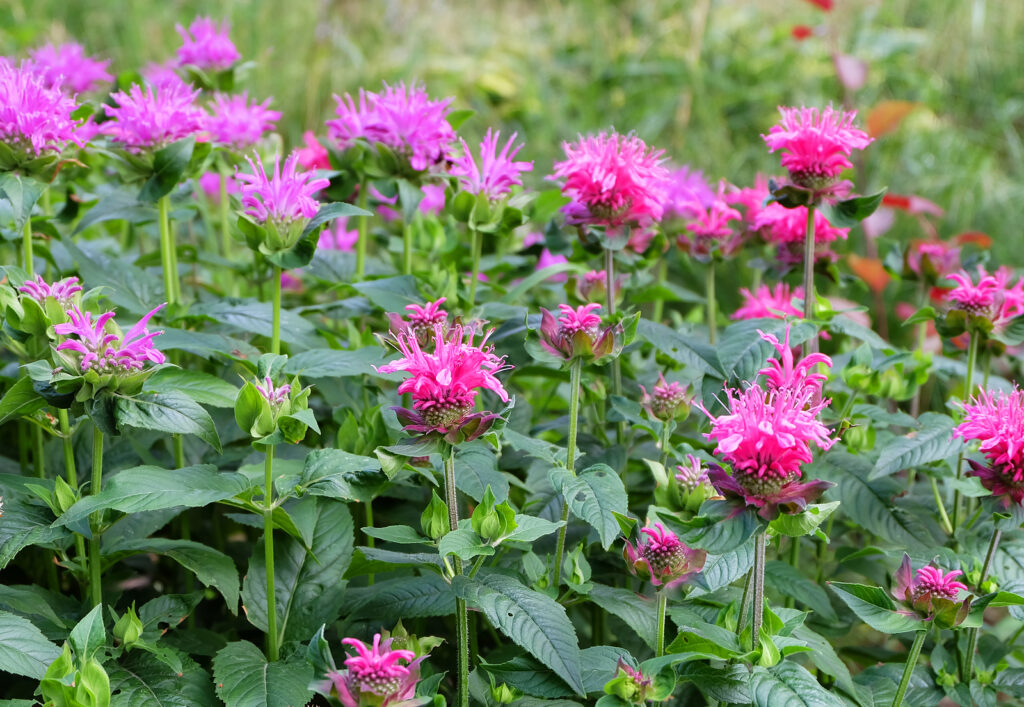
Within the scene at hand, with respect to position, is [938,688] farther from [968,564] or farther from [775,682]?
[775,682]

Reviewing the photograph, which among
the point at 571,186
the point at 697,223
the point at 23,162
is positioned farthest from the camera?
the point at 697,223

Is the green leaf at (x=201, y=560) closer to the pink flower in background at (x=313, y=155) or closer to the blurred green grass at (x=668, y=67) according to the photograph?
the pink flower in background at (x=313, y=155)

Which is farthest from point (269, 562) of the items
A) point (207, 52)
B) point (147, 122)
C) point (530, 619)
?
point (207, 52)

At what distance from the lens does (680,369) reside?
1.53m

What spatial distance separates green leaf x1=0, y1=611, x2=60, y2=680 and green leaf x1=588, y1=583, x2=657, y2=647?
570 mm

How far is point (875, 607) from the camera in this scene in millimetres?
1044

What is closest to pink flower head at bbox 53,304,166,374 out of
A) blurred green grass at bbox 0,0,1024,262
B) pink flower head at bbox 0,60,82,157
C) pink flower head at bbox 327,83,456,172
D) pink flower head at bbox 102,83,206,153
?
pink flower head at bbox 0,60,82,157

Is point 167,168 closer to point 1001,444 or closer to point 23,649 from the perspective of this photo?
point 23,649

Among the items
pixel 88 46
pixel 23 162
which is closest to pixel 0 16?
pixel 88 46

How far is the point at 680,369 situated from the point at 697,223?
263 millimetres

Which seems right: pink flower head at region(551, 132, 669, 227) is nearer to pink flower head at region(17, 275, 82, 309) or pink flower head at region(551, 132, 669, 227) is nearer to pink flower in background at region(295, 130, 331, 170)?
pink flower in background at region(295, 130, 331, 170)

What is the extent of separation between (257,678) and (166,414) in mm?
308

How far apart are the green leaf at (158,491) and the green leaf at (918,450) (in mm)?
799

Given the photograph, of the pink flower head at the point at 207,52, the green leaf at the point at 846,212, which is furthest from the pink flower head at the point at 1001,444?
the pink flower head at the point at 207,52
